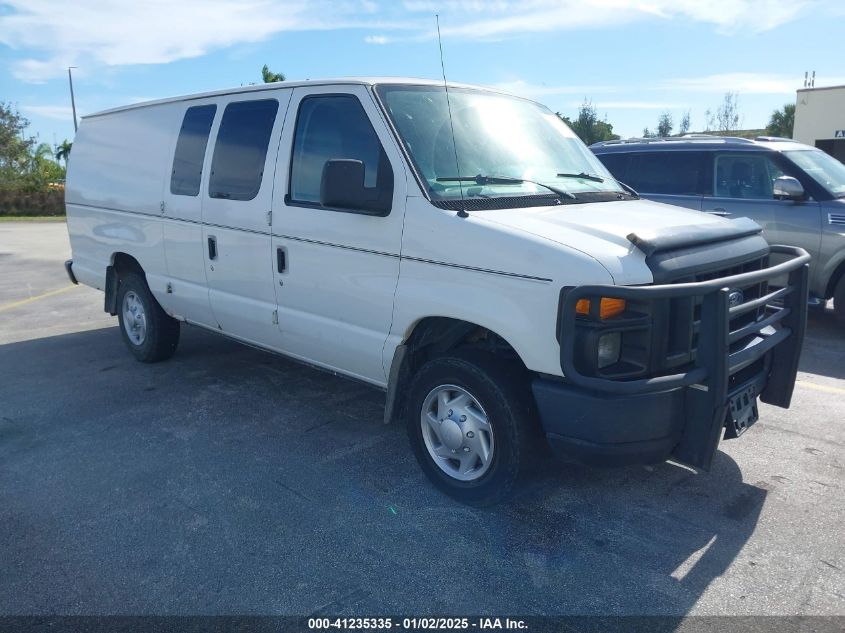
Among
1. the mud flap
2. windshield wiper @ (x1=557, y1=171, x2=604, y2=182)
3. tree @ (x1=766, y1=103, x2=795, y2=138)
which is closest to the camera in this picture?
the mud flap

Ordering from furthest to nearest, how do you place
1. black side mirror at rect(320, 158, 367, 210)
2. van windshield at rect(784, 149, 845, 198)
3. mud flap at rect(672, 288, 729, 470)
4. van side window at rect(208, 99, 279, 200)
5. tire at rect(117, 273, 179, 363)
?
van windshield at rect(784, 149, 845, 198)
tire at rect(117, 273, 179, 363)
van side window at rect(208, 99, 279, 200)
black side mirror at rect(320, 158, 367, 210)
mud flap at rect(672, 288, 729, 470)

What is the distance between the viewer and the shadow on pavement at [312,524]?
314 cm

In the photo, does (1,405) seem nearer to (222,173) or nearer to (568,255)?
(222,173)

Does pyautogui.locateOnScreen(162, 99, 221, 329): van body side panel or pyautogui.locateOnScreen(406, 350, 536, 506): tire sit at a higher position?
pyautogui.locateOnScreen(162, 99, 221, 329): van body side panel

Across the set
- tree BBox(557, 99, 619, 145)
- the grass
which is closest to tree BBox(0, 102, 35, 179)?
the grass

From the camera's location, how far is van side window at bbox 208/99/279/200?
16.2ft

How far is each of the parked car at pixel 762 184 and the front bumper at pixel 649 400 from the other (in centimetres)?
459

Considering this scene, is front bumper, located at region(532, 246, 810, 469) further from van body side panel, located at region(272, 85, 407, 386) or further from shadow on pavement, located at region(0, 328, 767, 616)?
van body side panel, located at region(272, 85, 407, 386)

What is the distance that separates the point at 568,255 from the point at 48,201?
35605mm

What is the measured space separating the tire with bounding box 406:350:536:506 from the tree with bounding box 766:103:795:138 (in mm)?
43633

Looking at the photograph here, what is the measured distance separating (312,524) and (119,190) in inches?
163

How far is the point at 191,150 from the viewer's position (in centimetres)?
569

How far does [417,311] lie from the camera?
3.93 m

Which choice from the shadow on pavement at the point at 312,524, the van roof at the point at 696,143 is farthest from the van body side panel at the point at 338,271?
the van roof at the point at 696,143
